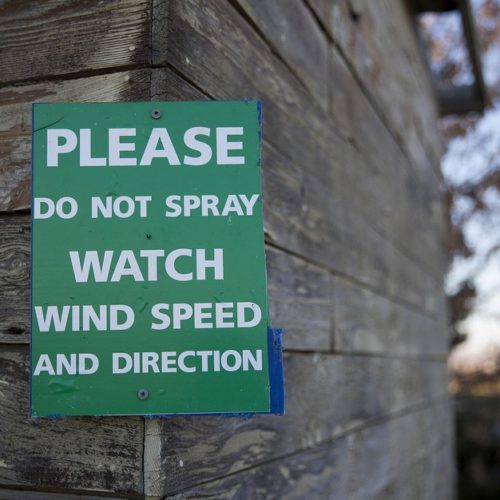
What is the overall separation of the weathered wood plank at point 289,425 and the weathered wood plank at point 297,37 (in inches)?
33.4

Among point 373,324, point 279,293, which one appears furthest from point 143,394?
point 373,324

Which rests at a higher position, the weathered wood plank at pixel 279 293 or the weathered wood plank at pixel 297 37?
the weathered wood plank at pixel 297 37

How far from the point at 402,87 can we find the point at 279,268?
227cm

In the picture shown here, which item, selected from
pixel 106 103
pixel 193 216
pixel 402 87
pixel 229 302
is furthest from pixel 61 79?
pixel 402 87

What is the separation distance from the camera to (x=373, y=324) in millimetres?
2779

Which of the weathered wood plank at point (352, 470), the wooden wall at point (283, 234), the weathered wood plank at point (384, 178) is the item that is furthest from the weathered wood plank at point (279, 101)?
the weathered wood plank at point (352, 470)

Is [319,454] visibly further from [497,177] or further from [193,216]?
[497,177]

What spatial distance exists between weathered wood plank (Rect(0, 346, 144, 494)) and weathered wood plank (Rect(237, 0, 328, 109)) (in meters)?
1.02

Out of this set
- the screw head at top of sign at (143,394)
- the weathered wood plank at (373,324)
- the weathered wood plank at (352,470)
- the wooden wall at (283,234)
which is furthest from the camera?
the weathered wood plank at (373,324)

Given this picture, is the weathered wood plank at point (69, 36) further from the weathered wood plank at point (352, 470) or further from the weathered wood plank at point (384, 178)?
the weathered wood plank at point (384, 178)

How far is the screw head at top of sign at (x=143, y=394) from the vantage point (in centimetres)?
124

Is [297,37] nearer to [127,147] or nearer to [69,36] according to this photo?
[69,36]

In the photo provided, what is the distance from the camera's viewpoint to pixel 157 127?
1.30 metres

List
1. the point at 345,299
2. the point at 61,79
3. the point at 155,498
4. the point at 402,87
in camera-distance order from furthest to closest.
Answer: the point at 402,87, the point at 345,299, the point at 61,79, the point at 155,498
